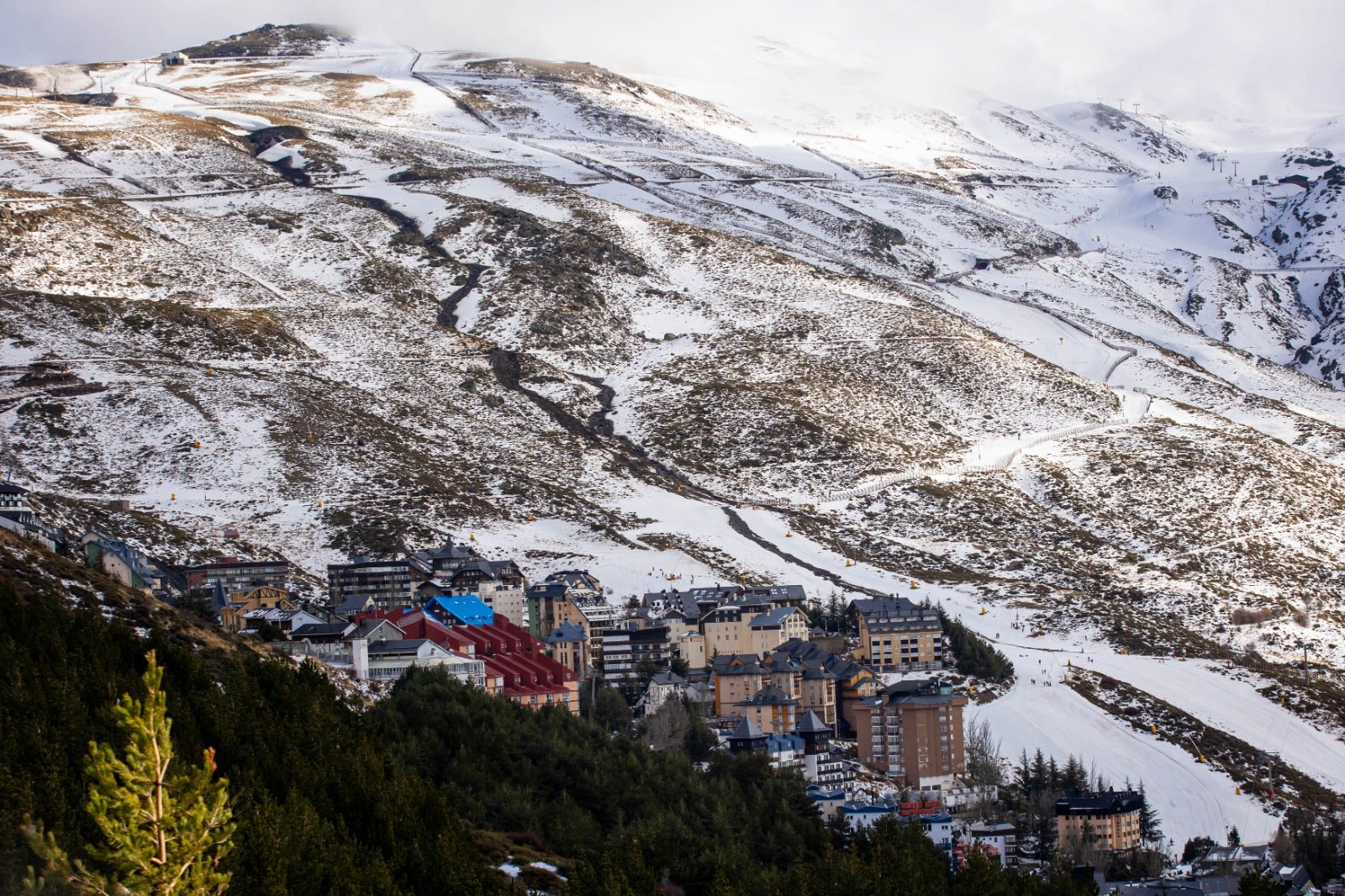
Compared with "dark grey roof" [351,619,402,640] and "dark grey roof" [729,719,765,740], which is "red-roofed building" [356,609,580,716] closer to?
"dark grey roof" [351,619,402,640]

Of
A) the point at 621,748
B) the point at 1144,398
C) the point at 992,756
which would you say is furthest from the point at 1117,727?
the point at 1144,398

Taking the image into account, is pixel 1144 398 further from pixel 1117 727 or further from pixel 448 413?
pixel 1117 727

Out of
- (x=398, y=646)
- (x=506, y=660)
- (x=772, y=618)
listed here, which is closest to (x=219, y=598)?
(x=398, y=646)

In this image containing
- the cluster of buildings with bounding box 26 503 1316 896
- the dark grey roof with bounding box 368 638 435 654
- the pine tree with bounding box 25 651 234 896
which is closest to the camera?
the pine tree with bounding box 25 651 234 896

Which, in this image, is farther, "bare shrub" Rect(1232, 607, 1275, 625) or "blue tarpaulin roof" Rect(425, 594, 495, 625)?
"bare shrub" Rect(1232, 607, 1275, 625)

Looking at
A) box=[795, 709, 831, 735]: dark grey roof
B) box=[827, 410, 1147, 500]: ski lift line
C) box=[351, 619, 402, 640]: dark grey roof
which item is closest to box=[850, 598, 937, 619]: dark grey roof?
box=[795, 709, 831, 735]: dark grey roof

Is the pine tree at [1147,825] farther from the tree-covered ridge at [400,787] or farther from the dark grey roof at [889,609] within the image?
the dark grey roof at [889,609]
